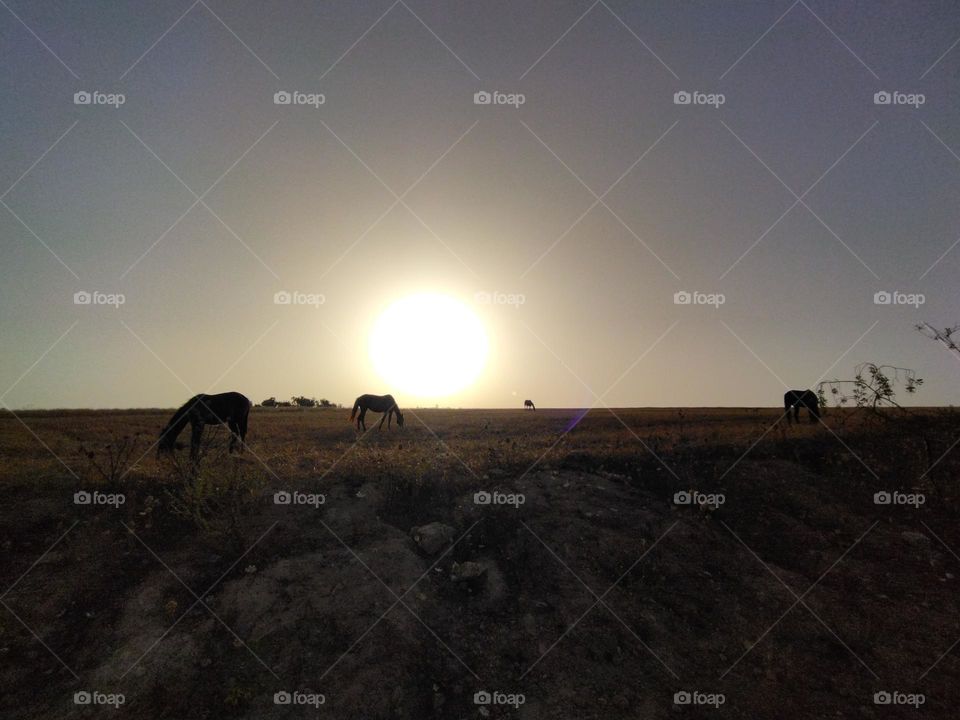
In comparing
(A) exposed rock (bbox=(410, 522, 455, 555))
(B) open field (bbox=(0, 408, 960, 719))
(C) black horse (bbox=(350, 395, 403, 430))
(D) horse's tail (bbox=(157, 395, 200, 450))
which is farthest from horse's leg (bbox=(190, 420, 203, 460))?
(C) black horse (bbox=(350, 395, 403, 430))

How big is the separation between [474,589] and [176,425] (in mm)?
10884

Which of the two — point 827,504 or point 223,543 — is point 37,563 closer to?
point 223,543

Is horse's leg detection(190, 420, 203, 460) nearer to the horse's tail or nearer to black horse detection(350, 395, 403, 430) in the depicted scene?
the horse's tail

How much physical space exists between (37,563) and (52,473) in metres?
3.46

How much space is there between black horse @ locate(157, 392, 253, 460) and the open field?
1095 mm

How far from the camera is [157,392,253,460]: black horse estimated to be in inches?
608

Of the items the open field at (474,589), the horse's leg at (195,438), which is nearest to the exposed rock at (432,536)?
the open field at (474,589)

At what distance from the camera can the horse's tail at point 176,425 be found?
15.3 m

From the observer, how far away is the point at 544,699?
8.27 metres

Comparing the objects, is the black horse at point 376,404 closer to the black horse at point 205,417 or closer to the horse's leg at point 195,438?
the black horse at point 205,417

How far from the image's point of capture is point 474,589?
1009 cm

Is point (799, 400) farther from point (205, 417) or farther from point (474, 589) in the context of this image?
point (205, 417)

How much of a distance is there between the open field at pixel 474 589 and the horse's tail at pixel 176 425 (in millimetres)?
826

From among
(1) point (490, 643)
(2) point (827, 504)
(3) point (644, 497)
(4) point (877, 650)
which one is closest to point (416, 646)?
(1) point (490, 643)
